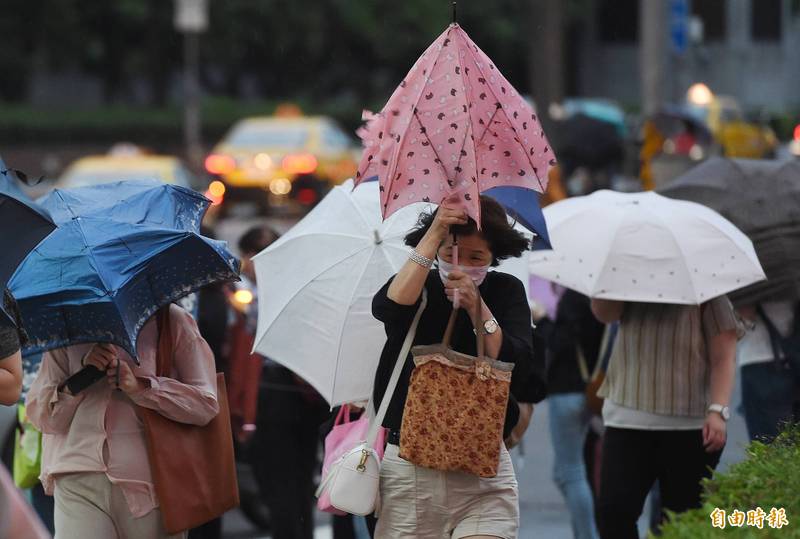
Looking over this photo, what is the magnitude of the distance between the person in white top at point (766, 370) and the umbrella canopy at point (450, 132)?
267 centimetres

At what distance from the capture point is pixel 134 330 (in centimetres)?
531

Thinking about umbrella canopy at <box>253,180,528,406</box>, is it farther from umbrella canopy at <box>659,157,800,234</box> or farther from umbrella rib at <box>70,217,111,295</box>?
umbrella canopy at <box>659,157,800,234</box>

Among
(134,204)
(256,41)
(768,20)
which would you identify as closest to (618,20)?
(768,20)

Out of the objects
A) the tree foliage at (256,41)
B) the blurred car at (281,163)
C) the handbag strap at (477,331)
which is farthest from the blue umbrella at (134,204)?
the tree foliage at (256,41)

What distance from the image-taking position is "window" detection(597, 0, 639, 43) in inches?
2173

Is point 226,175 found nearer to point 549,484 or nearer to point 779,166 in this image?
point 549,484

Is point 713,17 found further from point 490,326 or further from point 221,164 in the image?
point 490,326

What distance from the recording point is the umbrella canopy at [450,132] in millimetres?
4871

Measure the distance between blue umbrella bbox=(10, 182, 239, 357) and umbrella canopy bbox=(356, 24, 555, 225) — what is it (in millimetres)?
841

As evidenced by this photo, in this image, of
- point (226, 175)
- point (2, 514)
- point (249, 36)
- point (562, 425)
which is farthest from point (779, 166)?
point (249, 36)

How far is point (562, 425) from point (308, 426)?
1.27m

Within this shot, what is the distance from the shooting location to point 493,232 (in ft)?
16.9

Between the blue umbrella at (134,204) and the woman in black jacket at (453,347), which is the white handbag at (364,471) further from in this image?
the blue umbrella at (134,204)

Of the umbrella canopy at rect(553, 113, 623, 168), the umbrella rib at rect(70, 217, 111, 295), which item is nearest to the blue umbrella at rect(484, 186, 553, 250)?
the umbrella rib at rect(70, 217, 111, 295)
